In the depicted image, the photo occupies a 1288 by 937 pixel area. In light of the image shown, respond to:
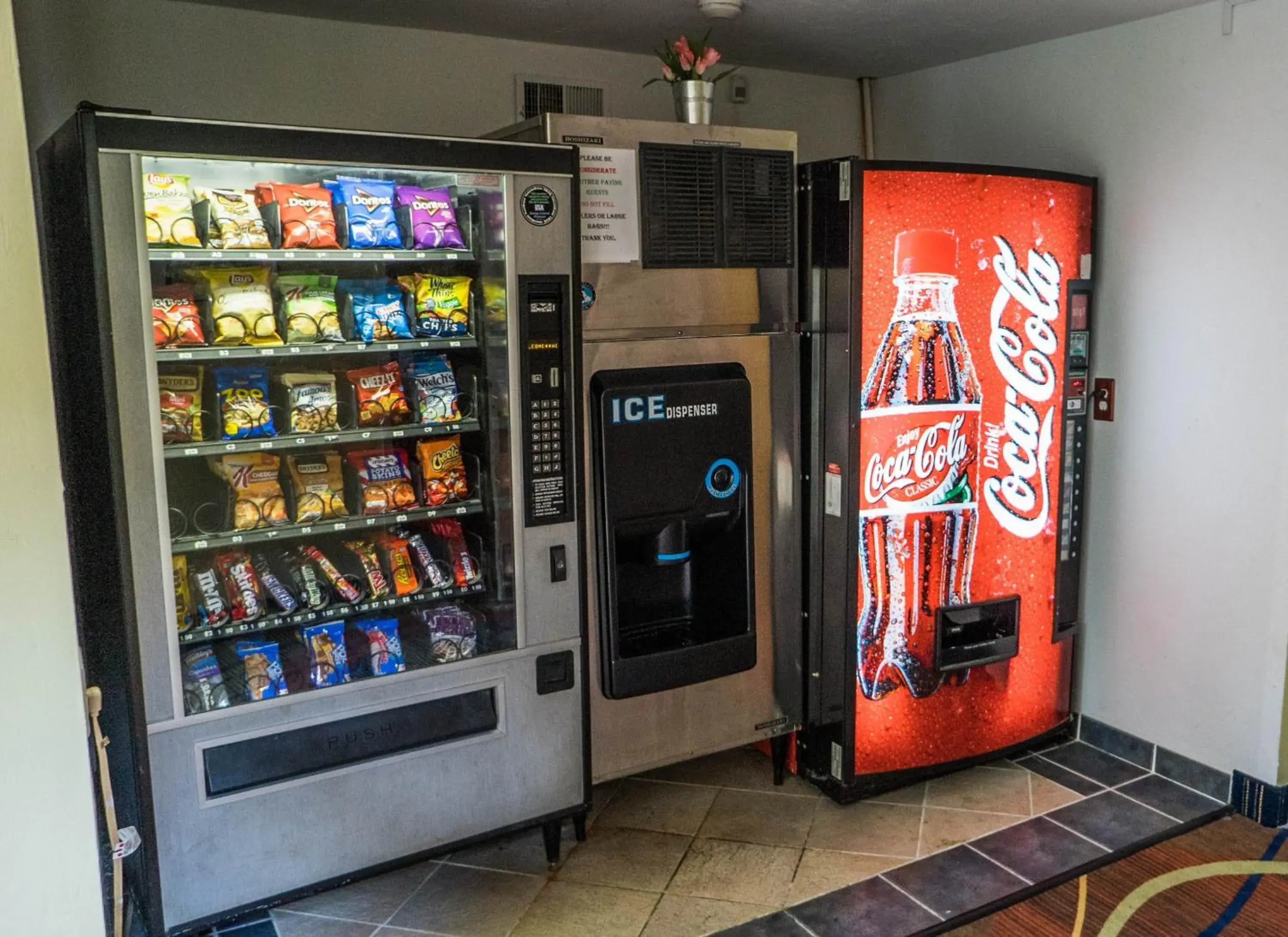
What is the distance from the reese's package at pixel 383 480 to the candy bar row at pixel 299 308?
0.93ft

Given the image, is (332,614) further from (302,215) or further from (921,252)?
(921,252)

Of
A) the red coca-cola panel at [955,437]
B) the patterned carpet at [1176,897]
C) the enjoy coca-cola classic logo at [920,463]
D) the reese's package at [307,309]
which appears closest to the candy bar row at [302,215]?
the reese's package at [307,309]

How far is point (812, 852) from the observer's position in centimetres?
271

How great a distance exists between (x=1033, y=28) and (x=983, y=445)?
3.97 ft

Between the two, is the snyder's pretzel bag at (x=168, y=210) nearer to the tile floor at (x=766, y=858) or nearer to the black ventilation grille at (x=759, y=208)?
the black ventilation grille at (x=759, y=208)

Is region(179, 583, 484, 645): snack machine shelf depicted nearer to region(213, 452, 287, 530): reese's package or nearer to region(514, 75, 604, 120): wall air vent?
region(213, 452, 287, 530): reese's package

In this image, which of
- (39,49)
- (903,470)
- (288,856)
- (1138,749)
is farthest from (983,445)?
(39,49)

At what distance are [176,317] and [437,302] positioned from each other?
0.56 m

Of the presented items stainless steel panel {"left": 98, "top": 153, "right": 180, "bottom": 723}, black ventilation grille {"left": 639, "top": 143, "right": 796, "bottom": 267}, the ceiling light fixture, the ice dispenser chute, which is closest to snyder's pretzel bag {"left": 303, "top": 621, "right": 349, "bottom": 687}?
stainless steel panel {"left": 98, "top": 153, "right": 180, "bottom": 723}

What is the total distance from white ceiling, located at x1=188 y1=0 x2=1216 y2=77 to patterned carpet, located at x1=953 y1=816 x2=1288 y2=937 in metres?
2.17

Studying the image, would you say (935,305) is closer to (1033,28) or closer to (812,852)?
(1033,28)

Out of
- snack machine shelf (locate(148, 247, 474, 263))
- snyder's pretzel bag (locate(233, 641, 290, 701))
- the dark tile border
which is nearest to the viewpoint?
snack machine shelf (locate(148, 247, 474, 263))

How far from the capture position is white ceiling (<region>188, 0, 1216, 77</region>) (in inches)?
105

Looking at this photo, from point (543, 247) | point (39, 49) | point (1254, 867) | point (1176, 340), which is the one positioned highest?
point (39, 49)
